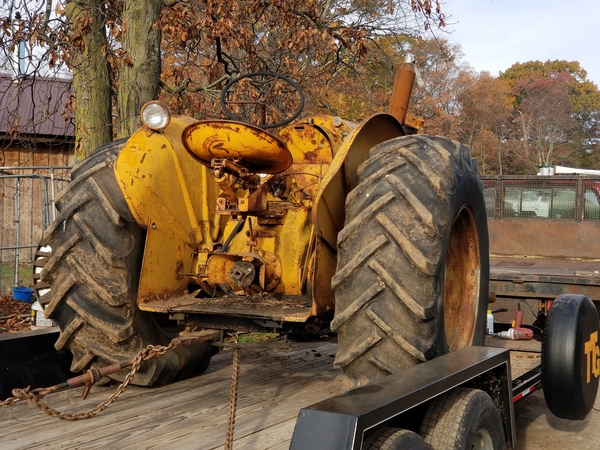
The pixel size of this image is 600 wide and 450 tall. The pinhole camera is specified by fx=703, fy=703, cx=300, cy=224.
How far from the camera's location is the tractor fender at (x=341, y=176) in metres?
3.59

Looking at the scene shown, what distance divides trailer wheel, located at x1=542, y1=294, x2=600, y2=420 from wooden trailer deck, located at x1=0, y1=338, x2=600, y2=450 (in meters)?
0.64

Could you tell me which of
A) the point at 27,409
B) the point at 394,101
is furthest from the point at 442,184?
the point at 27,409

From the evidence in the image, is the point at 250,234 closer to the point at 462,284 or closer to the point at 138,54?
the point at 462,284

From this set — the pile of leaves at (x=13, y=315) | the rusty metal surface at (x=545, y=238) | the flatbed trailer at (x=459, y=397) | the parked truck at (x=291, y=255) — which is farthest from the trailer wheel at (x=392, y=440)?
the pile of leaves at (x=13, y=315)

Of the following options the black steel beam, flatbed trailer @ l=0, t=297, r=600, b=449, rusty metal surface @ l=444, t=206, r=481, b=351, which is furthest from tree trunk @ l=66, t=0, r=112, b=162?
the black steel beam

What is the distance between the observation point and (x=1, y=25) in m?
7.22

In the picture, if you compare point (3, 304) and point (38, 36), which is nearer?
point (38, 36)

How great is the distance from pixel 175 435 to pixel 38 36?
201 inches

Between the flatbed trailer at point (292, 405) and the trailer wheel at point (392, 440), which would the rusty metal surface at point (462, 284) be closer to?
the flatbed trailer at point (292, 405)

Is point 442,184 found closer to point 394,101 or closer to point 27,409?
point 394,101

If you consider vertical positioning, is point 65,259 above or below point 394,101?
below

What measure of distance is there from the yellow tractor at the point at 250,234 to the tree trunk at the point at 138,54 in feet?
11.7

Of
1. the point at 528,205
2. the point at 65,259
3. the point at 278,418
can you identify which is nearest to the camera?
the point at 278,418

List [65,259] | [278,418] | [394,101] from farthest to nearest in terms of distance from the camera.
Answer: [394,101], [65,259], [278,418]
